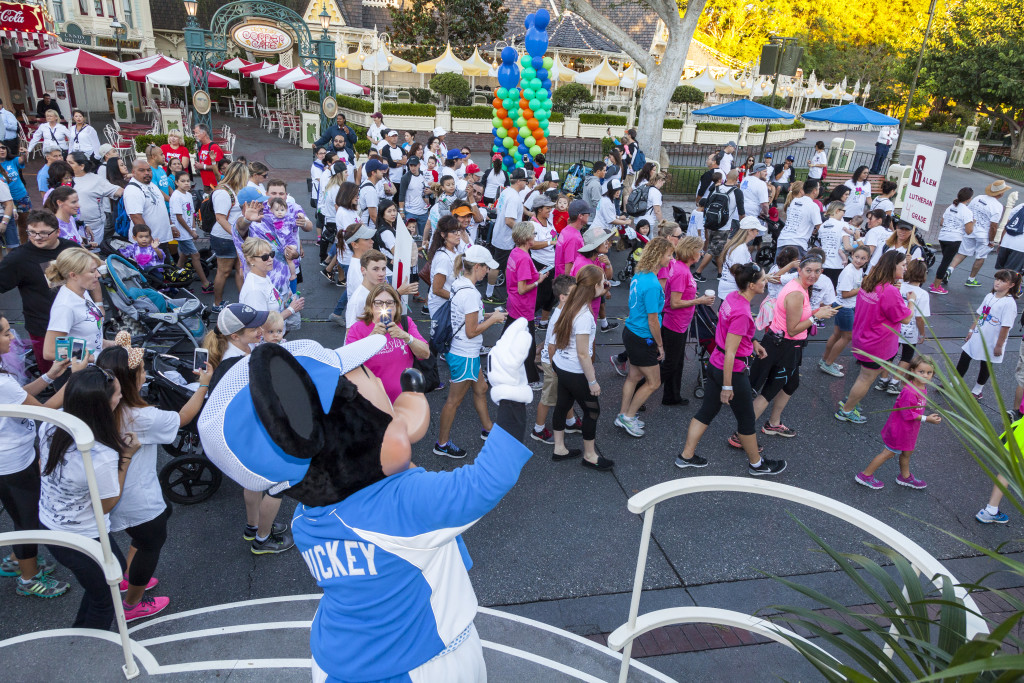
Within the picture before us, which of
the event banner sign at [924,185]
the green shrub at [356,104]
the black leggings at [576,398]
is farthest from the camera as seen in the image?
the green shrub at [356,104]

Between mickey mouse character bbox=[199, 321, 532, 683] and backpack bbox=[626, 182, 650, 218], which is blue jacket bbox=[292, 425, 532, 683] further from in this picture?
backpack bbox=[626, 182, 650, 218]

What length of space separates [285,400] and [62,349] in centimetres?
358

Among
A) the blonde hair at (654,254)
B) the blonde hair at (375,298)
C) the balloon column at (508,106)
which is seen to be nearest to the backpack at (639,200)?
the balloon column at (508,106)

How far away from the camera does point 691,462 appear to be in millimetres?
5707

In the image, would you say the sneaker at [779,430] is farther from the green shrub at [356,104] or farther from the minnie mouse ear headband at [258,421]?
the green shrub at [356,104]

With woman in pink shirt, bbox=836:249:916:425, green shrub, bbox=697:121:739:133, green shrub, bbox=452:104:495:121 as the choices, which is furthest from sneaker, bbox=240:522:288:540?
green shrub, bbox=697:121:739:133

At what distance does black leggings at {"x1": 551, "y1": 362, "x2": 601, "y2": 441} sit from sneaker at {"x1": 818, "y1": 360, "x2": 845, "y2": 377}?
3.87m

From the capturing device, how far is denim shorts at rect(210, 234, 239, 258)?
26.1 ft

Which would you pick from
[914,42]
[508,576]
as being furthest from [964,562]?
[914,42]

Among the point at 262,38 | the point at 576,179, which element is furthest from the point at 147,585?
the point at 262,38

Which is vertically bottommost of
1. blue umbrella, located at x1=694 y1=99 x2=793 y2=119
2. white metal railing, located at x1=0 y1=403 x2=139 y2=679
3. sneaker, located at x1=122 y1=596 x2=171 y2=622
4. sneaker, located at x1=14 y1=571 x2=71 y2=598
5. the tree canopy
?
sneaker, located at x1=14 y1=571 x2=71 y2=598

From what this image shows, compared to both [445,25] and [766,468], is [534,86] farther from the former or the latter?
[445,25]

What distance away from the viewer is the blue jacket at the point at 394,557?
2010 mm

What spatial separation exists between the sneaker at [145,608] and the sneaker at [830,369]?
712 cm
